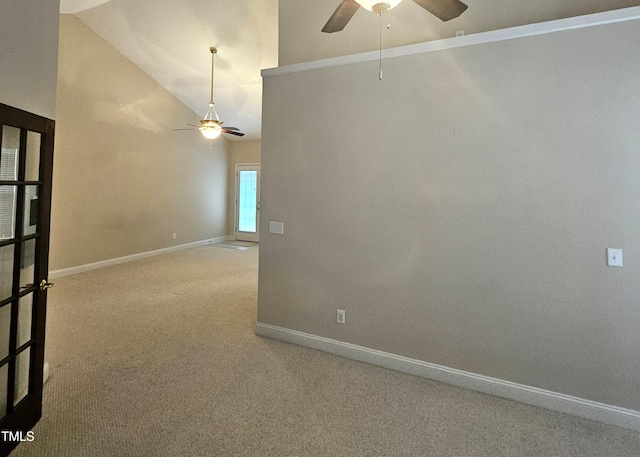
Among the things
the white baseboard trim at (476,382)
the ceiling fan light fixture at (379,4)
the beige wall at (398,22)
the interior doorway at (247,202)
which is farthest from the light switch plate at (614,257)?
the interior doorway at (247,202)

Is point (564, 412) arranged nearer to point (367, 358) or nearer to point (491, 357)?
point (491, 357)

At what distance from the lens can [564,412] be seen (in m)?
2.12

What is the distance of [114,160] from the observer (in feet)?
19.1

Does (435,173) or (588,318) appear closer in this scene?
(588,318)

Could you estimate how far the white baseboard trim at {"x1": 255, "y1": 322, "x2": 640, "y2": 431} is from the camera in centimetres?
204

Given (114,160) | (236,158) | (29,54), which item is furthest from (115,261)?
(29,54)

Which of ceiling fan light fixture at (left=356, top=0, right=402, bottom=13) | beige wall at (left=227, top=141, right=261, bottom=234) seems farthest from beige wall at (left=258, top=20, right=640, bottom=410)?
beige wall at (left=227, top=141, right=261, bottom=234)

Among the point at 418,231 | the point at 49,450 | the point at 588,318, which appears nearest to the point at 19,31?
the point at 49,450

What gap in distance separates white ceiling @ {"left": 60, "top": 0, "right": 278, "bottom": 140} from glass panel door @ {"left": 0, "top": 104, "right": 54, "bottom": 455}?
3.43 m

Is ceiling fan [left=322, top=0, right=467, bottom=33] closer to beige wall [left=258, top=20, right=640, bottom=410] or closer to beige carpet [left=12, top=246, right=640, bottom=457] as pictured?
beige wall [left=258, top=20, right=640, bottom=410]

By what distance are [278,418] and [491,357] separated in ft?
5.18

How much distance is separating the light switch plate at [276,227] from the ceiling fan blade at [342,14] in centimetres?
167

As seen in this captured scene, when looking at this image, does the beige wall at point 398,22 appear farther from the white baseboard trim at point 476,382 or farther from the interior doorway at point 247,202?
the interior doorway at point 247,202

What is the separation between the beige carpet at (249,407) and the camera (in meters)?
1.79
